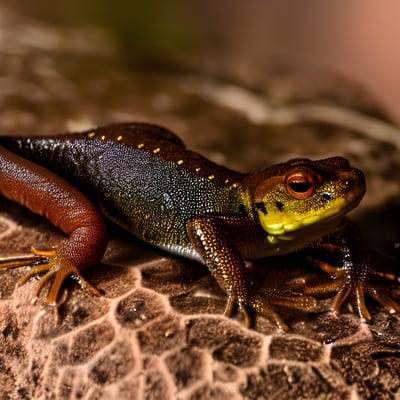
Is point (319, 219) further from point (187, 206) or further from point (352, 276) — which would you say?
point (187, 206)

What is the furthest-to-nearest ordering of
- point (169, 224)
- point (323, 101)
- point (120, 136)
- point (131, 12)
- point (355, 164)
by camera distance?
point (131, 12), point (323, 101), point (355, 164), point (120, 136), point (169, 224)

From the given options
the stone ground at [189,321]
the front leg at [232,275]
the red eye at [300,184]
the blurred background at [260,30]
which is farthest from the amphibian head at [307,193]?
the blurred background at [260,30]

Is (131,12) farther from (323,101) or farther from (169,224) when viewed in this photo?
(169,224)

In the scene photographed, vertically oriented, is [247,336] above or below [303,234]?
below

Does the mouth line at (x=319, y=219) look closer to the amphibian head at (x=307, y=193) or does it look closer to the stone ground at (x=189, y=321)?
the amphibian head at (x=307, y=193)

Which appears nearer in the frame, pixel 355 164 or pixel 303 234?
pixel 303 234

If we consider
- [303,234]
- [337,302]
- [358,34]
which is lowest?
[337,302]

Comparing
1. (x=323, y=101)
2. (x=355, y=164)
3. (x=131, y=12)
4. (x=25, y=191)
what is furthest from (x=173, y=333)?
(x=131, y=12)
